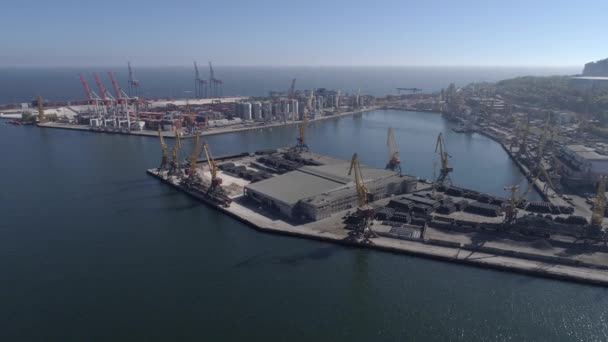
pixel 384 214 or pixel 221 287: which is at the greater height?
pixel 384 214

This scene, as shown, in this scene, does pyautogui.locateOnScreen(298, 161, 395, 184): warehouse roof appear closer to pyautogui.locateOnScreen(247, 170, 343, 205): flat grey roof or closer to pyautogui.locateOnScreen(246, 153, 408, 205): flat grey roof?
pyautogui.locateOnScreen(246, 153, 408, 205): flat grey roof

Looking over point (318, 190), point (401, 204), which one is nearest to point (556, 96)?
point (401, 204)

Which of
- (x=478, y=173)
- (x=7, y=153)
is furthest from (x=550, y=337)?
(x=7, y=153)

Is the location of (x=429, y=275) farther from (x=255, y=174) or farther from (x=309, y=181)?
(x=255, y=174)

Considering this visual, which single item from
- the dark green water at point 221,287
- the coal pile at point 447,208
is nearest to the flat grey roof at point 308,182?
the dark green water at point 221,287

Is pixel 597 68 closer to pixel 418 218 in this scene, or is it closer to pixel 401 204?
pixel 401 204

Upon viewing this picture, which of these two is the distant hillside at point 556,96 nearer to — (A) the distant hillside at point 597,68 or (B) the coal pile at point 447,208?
(A) the distant hillside at point 597,68

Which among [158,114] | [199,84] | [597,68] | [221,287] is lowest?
[221,287]
